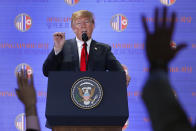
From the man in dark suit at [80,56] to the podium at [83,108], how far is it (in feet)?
1.38

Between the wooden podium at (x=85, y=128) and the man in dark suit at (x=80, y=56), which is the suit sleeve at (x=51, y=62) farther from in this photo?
the wooden podium at (x=85, y=128)

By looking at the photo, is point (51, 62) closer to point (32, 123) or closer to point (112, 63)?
point (112, 63)

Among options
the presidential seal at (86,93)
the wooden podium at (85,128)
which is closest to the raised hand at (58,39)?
the presidential seal at (86,93)

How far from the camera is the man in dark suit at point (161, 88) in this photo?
69 centimetres

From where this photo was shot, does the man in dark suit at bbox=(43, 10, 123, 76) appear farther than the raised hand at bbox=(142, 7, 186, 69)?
Yes

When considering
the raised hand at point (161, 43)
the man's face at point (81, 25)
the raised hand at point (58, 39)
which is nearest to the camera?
the raised hand at point (161, 43)

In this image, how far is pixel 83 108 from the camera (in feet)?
5.71

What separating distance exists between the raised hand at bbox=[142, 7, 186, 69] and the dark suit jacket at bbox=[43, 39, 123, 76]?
1453 millimetres

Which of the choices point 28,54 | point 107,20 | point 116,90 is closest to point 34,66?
point 28,54

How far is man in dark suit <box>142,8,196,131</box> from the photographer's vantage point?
0.69m

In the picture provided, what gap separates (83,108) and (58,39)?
1.89 feet

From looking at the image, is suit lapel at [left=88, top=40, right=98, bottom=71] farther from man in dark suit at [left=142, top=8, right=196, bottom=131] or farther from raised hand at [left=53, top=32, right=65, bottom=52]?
man in dark suit at [left=142, top=8, right=196, bottom=131]

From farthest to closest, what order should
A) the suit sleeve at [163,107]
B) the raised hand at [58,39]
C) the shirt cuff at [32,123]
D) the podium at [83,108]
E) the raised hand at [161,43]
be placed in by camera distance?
the raised hand at [58,39] < the podium at [83,108] < the shirt cuff at [32,123] < the raised hand at [161,43] < the suit sleeve at [163,107]

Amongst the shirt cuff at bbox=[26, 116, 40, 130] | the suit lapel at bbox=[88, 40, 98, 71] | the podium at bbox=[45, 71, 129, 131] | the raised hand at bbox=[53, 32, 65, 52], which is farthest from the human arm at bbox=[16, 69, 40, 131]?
the suit lapel at bbox=[88, 40, 98, 71]
